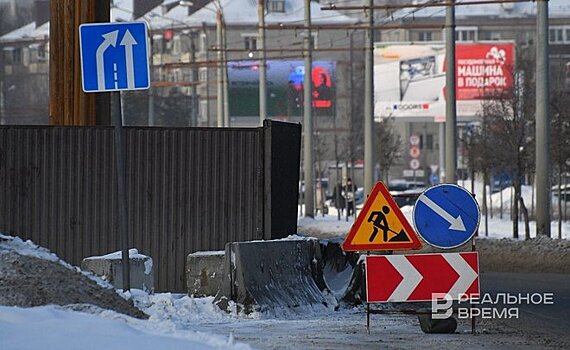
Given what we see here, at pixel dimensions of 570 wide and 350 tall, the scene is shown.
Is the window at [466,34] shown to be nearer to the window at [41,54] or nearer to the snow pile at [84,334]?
the window at [41,54]

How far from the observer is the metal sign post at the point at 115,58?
44.7 ft

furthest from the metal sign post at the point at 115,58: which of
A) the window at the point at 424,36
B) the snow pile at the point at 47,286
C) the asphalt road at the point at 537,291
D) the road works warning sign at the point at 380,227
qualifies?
the window at the point at 424,36

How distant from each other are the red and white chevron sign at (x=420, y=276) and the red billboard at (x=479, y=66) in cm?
6207

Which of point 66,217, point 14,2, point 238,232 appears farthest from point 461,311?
point 14,2

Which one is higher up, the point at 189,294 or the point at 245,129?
the point at 245,129

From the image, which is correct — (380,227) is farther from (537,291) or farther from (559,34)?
(559,34)

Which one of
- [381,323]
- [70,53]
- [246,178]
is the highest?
[70,53]

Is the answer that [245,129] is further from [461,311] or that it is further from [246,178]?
[461,311]

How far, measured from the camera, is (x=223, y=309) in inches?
655

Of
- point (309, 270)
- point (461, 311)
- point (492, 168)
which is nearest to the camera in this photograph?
point (461, 311)

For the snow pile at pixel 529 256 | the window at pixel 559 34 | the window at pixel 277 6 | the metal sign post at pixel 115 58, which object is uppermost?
the window at pixel 277 6

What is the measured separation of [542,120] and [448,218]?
19.2 metres

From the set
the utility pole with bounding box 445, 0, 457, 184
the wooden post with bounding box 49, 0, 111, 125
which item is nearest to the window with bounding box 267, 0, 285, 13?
the utility pole with bounding box 445, 0, 457, 184

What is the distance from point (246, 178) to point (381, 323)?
4.06 meters
